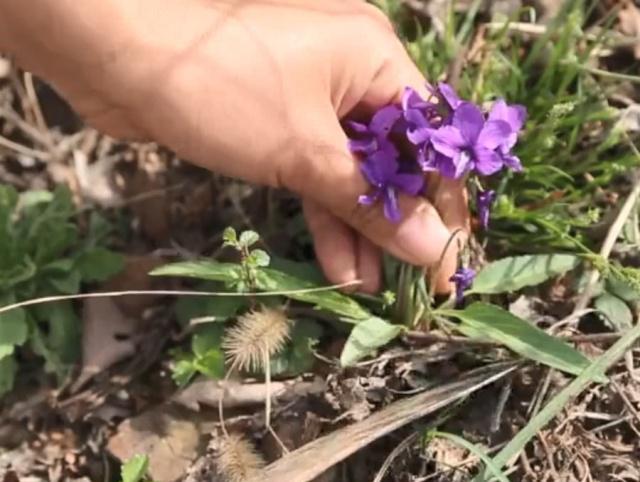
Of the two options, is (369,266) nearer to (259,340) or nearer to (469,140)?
(259,340)

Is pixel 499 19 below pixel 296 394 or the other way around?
the other way around

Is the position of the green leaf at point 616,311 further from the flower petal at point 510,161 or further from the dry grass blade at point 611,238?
the flower petal at point 510,161

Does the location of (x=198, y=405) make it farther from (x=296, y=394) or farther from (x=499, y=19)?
(x=499, y=19)

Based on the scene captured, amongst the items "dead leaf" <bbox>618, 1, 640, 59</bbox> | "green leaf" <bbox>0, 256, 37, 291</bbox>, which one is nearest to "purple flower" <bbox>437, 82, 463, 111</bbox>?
"dead leaf" <bbox>618, 1, 640, 59</bbox>

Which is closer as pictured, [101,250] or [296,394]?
[296,394]

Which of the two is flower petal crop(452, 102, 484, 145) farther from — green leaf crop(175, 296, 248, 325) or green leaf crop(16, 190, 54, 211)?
green leaf crop(16, 190, 54, 211)

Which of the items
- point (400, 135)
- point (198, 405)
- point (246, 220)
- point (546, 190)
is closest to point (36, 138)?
point (246, 220)

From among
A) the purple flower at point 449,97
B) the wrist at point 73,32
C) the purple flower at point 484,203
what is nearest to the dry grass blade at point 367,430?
the purple flower at point 484,203
